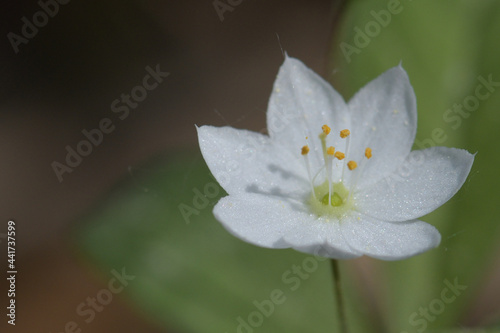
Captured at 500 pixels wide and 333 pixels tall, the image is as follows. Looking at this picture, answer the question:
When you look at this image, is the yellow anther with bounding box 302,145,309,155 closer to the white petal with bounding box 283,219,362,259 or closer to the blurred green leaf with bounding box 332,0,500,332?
the white petal with bounding box 283,219,362,259

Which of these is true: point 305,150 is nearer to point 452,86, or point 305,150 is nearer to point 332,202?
point 332,202

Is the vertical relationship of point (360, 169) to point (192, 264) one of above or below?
above

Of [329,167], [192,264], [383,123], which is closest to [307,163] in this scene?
[329,167]

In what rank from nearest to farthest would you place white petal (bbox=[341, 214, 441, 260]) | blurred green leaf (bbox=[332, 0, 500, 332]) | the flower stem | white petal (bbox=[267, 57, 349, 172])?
white petal (bbox=[341, 214, 441, 260]) < the flower stem < white petal (bbox=[267, 57, 349, 172]) < blurred green leaf (bbox=[332, 0, 500, 332])

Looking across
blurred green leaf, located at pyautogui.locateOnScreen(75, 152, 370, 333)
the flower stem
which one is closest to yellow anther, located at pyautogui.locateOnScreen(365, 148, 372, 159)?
the flower stem

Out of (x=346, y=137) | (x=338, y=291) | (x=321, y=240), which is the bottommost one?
(x=338, y=291)

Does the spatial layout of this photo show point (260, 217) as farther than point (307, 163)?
No
